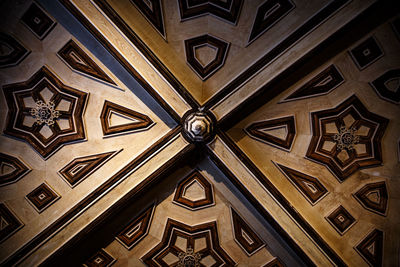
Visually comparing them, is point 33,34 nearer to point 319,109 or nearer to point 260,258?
point 319,109

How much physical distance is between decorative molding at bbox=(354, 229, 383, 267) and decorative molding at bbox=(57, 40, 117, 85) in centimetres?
555

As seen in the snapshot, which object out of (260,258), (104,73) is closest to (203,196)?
(260,258)

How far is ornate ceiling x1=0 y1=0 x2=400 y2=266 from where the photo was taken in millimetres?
4500

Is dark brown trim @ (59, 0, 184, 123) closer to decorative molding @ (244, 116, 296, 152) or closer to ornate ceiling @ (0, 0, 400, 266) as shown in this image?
ornate ceiling @ (0, 0, 400, 266)

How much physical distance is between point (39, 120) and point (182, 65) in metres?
2.83

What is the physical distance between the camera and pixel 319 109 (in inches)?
193

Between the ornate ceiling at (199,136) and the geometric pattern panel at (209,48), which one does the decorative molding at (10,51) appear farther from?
the geometric pattern panel at (209,48)

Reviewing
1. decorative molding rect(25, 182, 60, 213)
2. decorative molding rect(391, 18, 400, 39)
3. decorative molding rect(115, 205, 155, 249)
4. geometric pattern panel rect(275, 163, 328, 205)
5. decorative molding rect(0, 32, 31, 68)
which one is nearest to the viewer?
decorative molding rect(391, 18, 400, 39)

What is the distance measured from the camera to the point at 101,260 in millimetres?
5070

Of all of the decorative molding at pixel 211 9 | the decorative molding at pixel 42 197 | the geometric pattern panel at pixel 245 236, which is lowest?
the geometric pattern panel at pixel 245 236

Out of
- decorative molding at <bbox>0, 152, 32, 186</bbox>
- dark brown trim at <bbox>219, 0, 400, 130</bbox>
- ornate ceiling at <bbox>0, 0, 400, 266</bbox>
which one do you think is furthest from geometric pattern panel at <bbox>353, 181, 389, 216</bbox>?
decorative molding at <bbox>0, 152, 32, 186</bbox>

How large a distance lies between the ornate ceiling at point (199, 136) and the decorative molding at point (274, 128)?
0.03 meters

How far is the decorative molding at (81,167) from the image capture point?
15.9 feet

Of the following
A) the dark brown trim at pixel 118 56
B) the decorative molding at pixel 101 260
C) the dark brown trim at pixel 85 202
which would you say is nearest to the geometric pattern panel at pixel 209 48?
the dark brown trim at pixel 118 56
